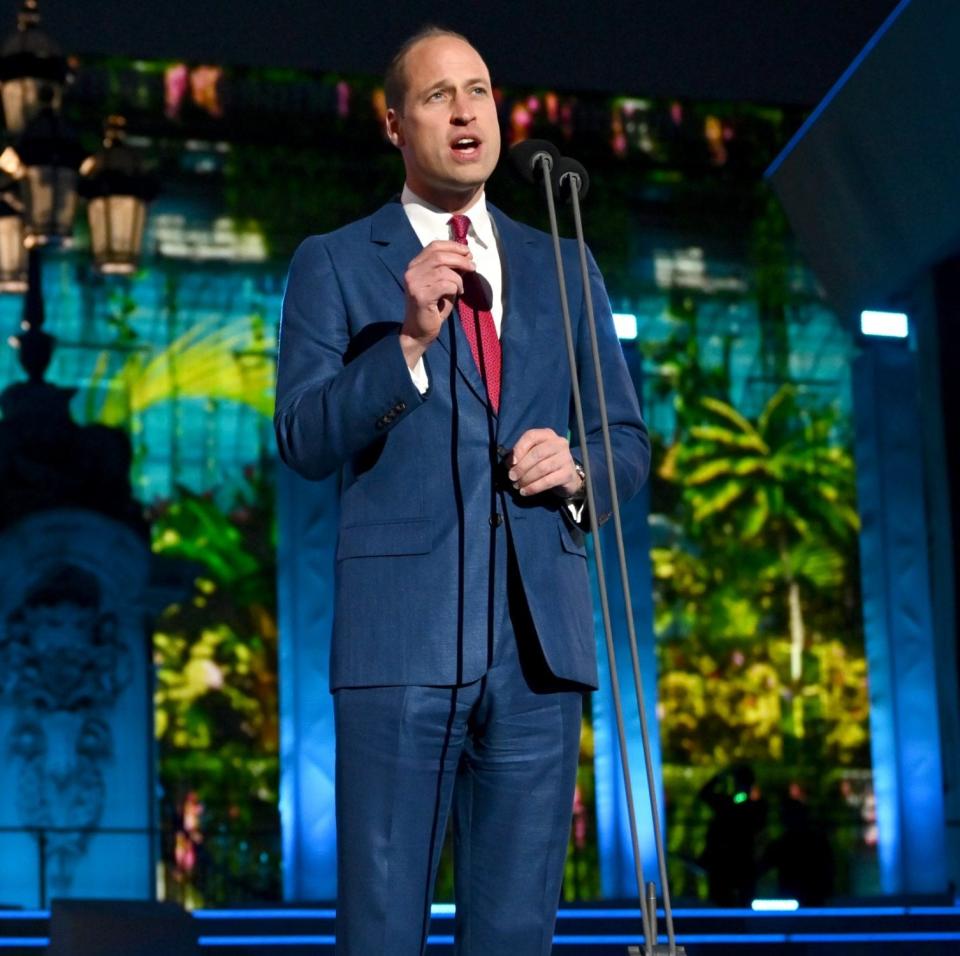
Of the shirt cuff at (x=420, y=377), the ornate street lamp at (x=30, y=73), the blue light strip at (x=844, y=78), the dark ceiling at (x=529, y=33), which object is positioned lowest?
the shirt cuff at (x=420, y=377)

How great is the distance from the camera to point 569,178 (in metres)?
2.10

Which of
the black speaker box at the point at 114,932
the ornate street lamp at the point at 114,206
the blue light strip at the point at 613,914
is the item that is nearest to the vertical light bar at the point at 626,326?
the ornate street lamp at the point at 114,206

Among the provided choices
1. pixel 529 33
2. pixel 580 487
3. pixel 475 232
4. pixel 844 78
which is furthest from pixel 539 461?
pixel 529 33

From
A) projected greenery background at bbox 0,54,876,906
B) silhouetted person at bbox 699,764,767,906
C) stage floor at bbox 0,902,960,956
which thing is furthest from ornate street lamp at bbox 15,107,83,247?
projected greenery background at bbox 0,54,876,906

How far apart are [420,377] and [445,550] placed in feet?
0.64

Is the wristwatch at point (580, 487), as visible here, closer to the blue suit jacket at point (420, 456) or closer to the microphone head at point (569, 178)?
the blue suit jacket at point (420, 456)

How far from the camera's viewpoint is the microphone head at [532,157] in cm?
208

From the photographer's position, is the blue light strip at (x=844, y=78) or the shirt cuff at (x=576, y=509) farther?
the blue light strip at (x=844, y=78)

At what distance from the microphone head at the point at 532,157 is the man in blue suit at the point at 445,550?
1.9 inches

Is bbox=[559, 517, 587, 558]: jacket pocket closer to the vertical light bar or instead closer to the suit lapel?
the suit lapel

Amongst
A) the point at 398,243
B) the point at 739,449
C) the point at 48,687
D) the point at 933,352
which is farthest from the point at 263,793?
the point at 398,243

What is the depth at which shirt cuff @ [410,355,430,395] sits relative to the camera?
76.0 inches

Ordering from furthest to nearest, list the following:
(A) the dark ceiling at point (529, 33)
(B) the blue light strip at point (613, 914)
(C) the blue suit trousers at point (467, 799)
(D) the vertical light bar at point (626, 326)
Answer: (A) the dark ceiling at point (529, 33)
(D) the vertical light bar at point (626, 326)
(B) the blue light strip at point (613, 914)
(C) the blue suit trousers at point (467, 799)

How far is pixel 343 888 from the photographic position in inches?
75.1
